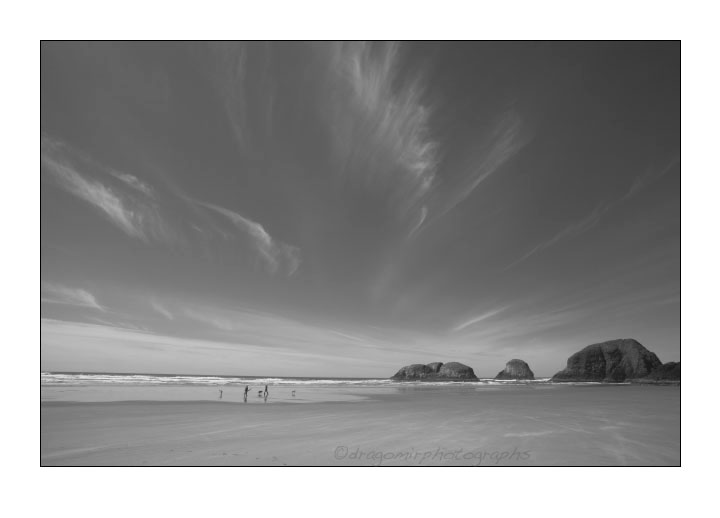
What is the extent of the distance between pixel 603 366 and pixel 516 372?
20.4m

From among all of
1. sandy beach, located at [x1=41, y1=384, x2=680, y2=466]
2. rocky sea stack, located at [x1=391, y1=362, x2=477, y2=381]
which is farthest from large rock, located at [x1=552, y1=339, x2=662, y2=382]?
rocky sea stack, located at [x1=391, y1=362, x2=477, y2=381]

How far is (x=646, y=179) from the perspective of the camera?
480 inches

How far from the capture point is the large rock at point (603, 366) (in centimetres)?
2666

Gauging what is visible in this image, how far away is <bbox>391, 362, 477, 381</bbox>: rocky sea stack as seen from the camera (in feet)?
195

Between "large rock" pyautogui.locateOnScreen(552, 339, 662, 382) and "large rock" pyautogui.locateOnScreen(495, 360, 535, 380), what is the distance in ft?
23.7

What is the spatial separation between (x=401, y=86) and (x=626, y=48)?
21.2 ft

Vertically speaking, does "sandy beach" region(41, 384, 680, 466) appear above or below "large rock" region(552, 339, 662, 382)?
above

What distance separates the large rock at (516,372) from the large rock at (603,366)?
7.21m

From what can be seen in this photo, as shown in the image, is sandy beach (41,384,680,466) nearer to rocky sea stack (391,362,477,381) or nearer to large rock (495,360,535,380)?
large rock (495,360,535,380)

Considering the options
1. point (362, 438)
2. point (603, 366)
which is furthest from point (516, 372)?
point (362, 438)

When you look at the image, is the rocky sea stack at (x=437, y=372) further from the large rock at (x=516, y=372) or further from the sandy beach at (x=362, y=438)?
the sandy beach at (x=362, y=438)

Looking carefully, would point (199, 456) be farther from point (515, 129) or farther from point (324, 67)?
point (515, 129)

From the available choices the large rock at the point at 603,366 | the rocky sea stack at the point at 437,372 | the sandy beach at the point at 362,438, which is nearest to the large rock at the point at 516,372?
the rocky sea stack at the point at 437,372
